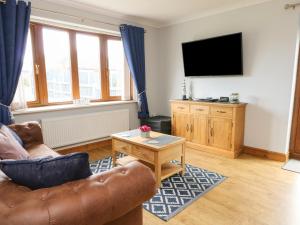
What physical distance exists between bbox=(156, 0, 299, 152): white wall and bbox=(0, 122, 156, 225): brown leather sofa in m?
2.86

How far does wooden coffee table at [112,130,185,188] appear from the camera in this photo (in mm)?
2494

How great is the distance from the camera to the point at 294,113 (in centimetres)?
338

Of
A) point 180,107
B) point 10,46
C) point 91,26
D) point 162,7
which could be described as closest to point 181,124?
point 180,107

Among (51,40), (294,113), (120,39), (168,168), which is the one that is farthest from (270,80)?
(51,40)

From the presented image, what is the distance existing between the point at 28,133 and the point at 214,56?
3233 mm

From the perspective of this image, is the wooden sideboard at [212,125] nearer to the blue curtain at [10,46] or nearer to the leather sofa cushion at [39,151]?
the leather sofa cushion at [39,151]

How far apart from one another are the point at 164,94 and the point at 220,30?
72.0 inches

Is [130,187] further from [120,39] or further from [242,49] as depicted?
[120,39]

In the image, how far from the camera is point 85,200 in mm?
1033

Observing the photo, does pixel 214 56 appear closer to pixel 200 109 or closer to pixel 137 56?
pixel 200 109

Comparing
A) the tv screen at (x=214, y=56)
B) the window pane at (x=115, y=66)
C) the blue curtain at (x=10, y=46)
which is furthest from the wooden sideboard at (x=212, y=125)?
the blue curtain at (x=10, y=46)

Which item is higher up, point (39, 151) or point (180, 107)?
point (180, 107)

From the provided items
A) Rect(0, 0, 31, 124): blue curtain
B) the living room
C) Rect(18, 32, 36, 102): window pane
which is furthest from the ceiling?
Rect(18, 32, 36, 102): window pane

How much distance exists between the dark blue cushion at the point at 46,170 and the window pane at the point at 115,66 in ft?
10.9
